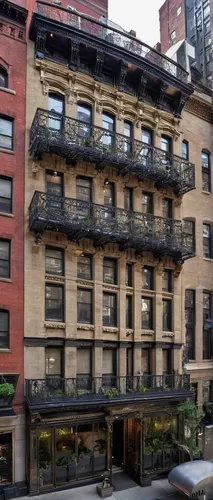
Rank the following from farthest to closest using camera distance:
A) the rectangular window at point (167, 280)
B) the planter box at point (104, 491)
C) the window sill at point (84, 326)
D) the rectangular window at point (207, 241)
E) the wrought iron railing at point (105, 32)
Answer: the rectangular window at point (207, 241)
the rectangular window at point (167, 280)
the wrought iron railing at point (105, 32)
the window sill at point (84, 326)
the planter box at point (104, 491)

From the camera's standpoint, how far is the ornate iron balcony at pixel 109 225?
17.2 m

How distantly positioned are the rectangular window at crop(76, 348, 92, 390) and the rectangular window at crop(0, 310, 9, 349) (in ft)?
11.9

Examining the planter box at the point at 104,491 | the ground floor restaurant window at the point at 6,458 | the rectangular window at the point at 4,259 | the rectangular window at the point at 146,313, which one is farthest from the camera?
the rectangular window at the point at 146,313

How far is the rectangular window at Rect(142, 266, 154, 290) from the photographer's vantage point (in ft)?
68.6

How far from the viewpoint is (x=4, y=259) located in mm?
17078

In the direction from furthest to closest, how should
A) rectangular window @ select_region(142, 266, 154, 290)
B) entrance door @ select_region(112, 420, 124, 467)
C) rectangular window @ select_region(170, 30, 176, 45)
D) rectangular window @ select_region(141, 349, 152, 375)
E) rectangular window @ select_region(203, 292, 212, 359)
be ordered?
rectangular window @ select_region(170, 30, 176, 45)
rectangular window @ select_region(203, 292, 212, 359)
rectangular window @ select_region(142, 266, 154, 290)
rectangular window @ select_region(141, 349, 152, 375)
entrance door @ select_region(112, 420, 124, 467)

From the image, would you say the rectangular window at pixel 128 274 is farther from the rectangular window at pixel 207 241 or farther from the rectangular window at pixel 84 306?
the rectangular window at pixel 207 241

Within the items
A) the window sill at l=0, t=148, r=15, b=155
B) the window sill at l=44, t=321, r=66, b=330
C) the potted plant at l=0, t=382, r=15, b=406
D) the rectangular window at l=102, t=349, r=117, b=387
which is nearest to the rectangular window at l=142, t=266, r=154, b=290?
the rectangular window at l=102, t=349, r=117, b=387

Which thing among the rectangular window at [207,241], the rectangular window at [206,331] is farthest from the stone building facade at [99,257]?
the rectangular window at [206,331]

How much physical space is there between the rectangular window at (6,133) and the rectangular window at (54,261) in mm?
5089

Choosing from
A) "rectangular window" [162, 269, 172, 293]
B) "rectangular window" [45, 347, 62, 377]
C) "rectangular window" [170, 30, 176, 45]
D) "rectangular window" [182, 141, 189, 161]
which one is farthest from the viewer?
"rectangular window" [170, 30, 176, 45]

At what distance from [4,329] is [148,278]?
8.31m

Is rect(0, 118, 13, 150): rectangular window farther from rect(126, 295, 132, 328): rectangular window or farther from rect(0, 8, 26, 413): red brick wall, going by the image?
rect(126, 295, 132, 328): rectangular window

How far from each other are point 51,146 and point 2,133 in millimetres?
2316
